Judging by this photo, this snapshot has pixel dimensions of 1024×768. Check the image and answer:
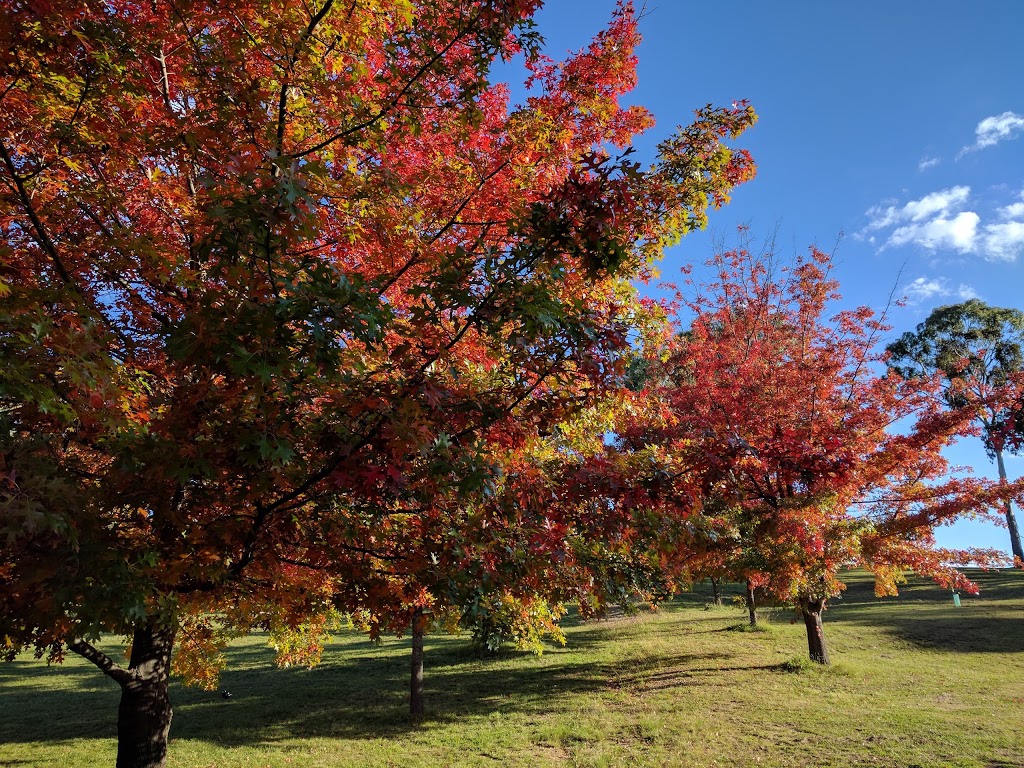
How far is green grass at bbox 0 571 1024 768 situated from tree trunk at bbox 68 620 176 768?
4.41 meters

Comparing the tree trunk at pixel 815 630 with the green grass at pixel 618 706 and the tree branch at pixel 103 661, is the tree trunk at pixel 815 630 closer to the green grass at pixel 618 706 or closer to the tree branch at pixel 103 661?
the green grass at pixel 618 706

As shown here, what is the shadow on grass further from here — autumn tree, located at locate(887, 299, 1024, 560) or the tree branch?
autumn tree, located at locate(887, 299, 1024, 560)

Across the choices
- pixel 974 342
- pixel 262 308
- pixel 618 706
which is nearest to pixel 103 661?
pixel 262 308

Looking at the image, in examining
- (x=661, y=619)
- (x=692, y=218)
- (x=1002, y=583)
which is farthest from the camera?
(x=1002, y=583)

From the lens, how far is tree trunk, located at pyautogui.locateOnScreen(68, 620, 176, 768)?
5.83 meters

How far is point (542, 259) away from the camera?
3.85m

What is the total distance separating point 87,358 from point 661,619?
24343mm

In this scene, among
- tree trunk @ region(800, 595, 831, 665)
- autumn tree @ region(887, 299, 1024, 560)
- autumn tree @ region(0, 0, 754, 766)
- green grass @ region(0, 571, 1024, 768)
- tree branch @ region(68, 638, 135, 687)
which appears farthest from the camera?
autumn tree @ region(887, 299, 1024, 560)

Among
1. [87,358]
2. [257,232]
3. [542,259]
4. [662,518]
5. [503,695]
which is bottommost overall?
[503,695]

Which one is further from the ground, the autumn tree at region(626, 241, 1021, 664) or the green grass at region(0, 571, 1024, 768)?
the autumn tree at region(626, 241, 1021, 664)

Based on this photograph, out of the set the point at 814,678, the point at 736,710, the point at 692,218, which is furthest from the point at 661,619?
the point at 692,218

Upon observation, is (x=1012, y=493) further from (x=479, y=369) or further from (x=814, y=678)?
(x=479, y=369)

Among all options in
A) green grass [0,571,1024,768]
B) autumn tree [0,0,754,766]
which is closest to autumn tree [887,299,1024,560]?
green grass [0,571,1024,768]

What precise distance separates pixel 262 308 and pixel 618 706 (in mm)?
11793
